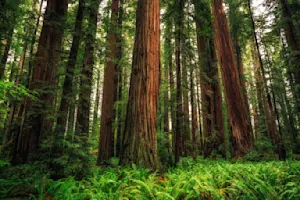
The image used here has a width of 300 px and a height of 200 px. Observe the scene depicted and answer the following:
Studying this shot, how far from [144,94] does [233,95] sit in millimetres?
5952

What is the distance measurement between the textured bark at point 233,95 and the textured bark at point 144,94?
538cm

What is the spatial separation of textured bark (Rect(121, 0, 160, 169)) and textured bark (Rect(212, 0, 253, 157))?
538 centimetres

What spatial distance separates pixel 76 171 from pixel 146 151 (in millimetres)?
1480

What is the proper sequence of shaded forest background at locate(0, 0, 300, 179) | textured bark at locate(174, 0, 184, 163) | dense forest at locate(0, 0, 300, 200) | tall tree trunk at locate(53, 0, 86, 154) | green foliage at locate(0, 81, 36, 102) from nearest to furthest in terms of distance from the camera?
green foliage at locate(0, 81, 36, 102) → dense forest at locate(0, 0, 300, 200) → tall tree trunk at locate(53, 0, 86, 154) → shaded forest background at locate(0, 0, 300, 179) → textured bark at locate(174, 0, 184, 163)

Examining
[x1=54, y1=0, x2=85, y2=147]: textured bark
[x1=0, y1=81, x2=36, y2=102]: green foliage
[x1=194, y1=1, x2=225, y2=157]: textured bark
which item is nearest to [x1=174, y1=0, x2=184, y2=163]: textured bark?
[x1=194, y1=1, x2=225, y2=157]: textured bark

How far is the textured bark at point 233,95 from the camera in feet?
25.4

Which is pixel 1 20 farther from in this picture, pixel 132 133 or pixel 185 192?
pixel 185 192

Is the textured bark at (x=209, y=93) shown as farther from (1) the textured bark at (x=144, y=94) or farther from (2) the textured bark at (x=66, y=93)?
(2) the textured bark at (x=66, y=93)

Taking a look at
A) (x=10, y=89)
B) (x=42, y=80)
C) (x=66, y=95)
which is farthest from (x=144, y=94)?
(x=42, y=80)

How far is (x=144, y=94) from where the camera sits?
4.23 meters

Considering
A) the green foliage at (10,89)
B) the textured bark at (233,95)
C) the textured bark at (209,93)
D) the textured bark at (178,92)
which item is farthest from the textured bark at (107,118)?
the textured bark at (233,95)

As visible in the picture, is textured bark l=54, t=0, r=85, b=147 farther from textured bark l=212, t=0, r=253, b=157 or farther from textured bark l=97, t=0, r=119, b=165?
textured bark l=212, t=0, r=253, b=157

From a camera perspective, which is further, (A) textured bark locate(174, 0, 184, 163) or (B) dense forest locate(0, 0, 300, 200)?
(A) textured bark locate(174, 0, 184, 163)

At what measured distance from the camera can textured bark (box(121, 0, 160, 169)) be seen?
3848mm
